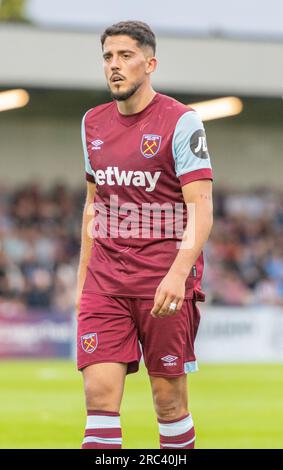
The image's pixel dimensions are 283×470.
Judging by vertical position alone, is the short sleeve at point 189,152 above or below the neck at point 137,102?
below

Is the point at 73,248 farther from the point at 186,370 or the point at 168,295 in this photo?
the point at 168,295

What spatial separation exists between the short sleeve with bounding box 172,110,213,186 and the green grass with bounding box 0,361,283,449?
335 cm

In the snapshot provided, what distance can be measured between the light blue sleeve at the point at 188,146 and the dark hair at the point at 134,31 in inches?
19.4

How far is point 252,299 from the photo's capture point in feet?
82.6

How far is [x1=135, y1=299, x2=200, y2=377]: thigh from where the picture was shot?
6805 mm

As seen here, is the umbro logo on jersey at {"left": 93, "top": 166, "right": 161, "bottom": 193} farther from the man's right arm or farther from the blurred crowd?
the blurred crowd

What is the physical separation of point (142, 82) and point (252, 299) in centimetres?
1861

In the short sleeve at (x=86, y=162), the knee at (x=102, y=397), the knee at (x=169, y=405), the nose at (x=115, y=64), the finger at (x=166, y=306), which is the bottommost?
the knee at (x=169, y=405)

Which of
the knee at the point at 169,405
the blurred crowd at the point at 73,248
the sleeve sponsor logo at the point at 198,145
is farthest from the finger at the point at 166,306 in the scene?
the blurred crowd at the point at 73,248

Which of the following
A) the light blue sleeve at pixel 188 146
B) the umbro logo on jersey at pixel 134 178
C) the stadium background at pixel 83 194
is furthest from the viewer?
the stadium background at pixel 83 194

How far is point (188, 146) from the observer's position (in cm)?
669

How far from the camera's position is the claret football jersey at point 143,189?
22.2 feet

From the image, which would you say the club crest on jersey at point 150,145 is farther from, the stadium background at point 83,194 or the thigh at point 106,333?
the stadium background at point 83,194

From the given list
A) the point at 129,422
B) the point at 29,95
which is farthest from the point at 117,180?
the point at 29,95
